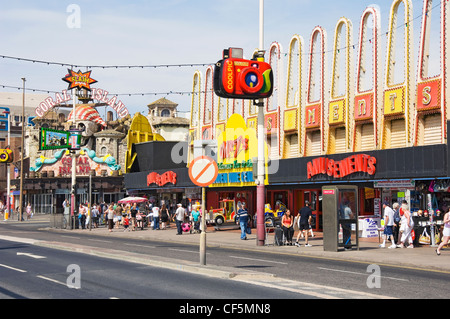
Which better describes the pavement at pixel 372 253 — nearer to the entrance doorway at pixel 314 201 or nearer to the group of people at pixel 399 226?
the group of people at pixel 399 226

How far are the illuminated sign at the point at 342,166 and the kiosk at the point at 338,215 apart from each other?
5393 millimetres

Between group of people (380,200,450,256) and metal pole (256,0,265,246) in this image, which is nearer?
group of people (380,200,450,256)

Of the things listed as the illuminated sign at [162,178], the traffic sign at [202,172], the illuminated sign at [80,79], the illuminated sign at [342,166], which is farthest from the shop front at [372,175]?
the illuminated sign at [80,79]

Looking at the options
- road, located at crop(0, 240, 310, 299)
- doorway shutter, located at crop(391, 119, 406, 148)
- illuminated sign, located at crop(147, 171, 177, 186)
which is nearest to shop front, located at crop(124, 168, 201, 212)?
illuminated sign, located at crop(147, 171, 177, 186)

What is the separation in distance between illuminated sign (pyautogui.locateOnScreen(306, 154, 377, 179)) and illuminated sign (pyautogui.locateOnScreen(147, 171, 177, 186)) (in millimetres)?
14518

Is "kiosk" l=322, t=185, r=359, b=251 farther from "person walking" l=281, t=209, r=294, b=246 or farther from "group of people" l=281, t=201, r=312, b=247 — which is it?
"person walking" l=281, t=209, r=294, b=246

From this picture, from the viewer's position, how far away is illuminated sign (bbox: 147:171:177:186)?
145 feet

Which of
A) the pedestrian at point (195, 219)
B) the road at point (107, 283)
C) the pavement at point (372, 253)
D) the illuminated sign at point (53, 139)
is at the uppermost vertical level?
the illuminated sign at point (53, 139)

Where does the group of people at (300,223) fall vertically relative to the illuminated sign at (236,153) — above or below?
below

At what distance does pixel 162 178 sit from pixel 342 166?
19.1m

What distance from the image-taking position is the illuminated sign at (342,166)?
92.8 feet

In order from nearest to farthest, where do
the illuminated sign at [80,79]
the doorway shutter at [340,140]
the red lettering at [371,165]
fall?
the red lettering at [371,165] → the doorway shutter at [340,140] → the illuminated sign at [80,79]
